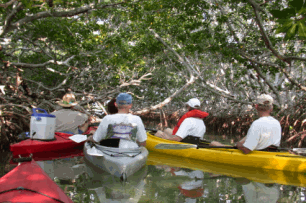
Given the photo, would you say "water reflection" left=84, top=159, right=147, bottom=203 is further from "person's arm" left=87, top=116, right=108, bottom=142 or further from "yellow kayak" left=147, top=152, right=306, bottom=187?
"yellow kayak" left=147, top=152, right=306, bottom=187

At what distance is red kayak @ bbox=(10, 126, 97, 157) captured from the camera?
4.68 metres

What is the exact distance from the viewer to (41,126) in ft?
16.2

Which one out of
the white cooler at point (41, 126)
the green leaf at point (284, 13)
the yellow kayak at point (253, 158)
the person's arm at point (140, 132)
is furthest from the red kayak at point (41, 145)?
the green leaf at point (284, 13)

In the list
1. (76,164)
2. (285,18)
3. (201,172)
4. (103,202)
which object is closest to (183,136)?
(201,172)

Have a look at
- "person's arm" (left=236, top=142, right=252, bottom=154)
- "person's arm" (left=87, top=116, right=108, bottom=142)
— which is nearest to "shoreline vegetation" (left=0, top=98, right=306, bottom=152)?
"person's arm" (left=87, top=116, right=108, bottom=142)

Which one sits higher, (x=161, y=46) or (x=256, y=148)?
(x=161, y=46)

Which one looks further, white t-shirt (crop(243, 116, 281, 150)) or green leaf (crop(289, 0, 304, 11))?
white t-shirt (crop(243, 116, 281, 150))

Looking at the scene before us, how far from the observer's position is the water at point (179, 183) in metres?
3.02

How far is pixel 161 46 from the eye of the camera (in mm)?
10562

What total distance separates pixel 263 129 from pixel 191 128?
1.40 m

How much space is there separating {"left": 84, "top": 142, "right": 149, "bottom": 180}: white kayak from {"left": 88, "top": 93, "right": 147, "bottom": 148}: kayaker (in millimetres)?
104

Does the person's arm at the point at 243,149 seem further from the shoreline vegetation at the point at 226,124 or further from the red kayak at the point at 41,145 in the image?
the shoreline vegetation at the point at 226,124

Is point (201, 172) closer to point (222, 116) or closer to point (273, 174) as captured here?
point (273, 174)

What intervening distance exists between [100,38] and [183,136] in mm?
Answer: 5439
